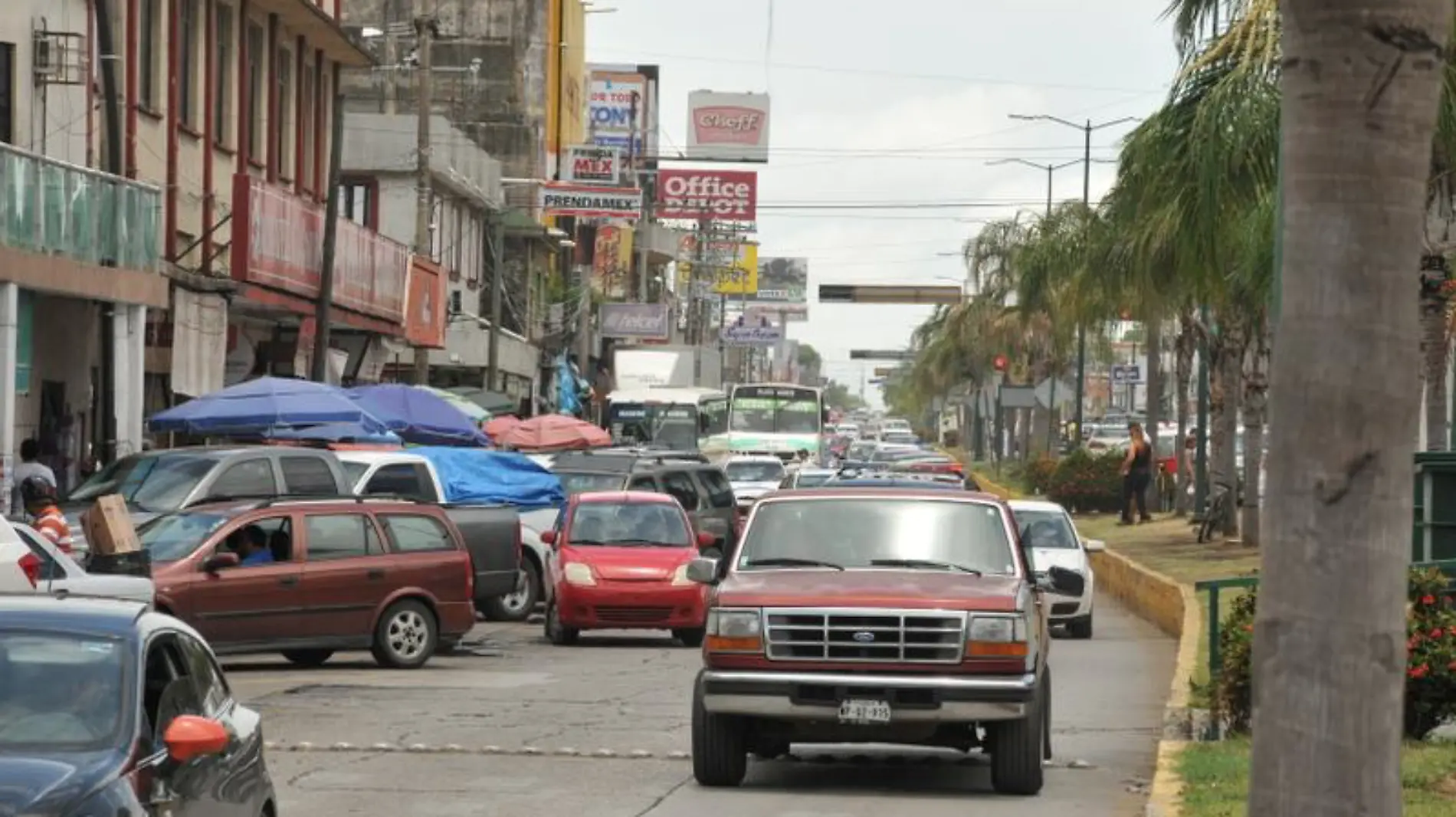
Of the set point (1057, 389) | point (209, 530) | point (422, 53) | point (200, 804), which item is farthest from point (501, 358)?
point (200, 804)

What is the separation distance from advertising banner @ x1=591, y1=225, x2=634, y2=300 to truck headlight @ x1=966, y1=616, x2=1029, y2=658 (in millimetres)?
88710

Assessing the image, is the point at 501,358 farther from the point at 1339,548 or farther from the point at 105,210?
the point at 1339,548

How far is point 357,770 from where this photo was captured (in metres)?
16.2

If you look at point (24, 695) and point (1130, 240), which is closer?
point (24, 695)

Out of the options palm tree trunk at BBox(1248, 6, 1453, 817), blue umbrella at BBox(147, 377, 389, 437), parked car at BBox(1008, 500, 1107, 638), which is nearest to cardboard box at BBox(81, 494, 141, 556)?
blue umbrella at BBox(147, 377, 389, 437)

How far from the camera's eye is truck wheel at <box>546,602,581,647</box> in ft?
94.2

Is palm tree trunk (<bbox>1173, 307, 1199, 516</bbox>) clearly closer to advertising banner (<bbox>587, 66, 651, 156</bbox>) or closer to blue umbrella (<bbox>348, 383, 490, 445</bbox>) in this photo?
blue umbrella (<bbox>348, 383, 490, 445</bbox>)

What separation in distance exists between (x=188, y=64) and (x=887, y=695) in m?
28.5

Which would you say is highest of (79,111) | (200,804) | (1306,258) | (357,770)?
(79,111)

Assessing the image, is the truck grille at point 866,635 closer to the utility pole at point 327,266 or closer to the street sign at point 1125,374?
the utility pole at point 327,266

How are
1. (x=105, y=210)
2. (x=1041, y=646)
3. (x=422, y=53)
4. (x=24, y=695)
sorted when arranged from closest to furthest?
(x=24, y=695) < (x=1041, y=646) < (x=105, y=210) < (x=422, y=53)

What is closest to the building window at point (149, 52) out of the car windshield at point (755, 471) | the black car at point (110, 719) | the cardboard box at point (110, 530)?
the cardboard box at point (110, 530)

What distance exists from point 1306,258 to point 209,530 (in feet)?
59.3

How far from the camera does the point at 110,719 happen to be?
363 inches
